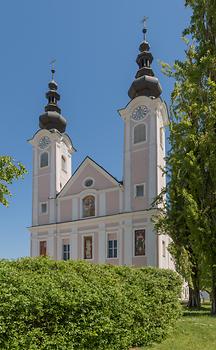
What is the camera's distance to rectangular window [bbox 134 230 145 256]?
3333 centimetres

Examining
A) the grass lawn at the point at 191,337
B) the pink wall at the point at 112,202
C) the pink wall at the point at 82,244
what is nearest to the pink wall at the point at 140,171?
the pink wall at the point at 112,202

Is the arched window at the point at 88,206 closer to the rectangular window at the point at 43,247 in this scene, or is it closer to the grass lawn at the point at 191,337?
the rectangular window at the point at 43,247

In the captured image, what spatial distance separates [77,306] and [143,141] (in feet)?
96.3

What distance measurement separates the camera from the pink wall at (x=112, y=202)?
3591 centimetres

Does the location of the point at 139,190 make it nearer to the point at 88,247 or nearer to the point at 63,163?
the point at 88,247

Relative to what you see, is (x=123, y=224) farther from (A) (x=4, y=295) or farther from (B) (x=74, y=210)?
(A) (x=4, y=295)

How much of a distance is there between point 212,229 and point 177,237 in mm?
4808

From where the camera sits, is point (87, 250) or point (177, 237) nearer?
point (177, 237)

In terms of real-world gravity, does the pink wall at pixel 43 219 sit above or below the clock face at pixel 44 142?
below

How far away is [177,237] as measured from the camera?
784 inches

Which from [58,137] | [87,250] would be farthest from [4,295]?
[58,137]

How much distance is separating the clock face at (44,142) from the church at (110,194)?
0.07 m

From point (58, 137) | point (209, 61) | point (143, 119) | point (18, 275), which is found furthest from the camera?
point (58, 137)

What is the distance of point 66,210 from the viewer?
38969mm
